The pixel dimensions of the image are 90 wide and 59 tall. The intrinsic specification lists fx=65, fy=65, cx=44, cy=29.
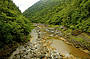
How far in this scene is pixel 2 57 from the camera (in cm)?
646

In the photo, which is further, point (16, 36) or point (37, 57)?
point (16, 36)

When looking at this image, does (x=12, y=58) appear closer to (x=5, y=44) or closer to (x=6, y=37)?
(x=5, y=44)

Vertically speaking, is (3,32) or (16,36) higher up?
(3,32)

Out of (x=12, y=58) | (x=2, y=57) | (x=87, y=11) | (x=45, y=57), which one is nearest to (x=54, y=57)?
(x=45, y=57)

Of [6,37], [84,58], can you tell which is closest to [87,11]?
[84,58]

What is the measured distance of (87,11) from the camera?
1396 centimetres

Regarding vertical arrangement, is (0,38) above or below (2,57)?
above

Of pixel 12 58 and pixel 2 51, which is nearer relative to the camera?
pixel 2 51

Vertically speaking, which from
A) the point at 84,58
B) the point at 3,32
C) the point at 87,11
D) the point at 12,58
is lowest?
the point at 84,58

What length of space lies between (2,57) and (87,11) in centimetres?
1673

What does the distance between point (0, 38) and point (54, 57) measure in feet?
20.4

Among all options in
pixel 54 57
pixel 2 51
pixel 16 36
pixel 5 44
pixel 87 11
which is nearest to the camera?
pixel 2 51

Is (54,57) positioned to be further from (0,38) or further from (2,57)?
(0,38)

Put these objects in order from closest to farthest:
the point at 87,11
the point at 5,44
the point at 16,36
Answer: the point at 5,44
the point at 16,36
the point at 87,11
